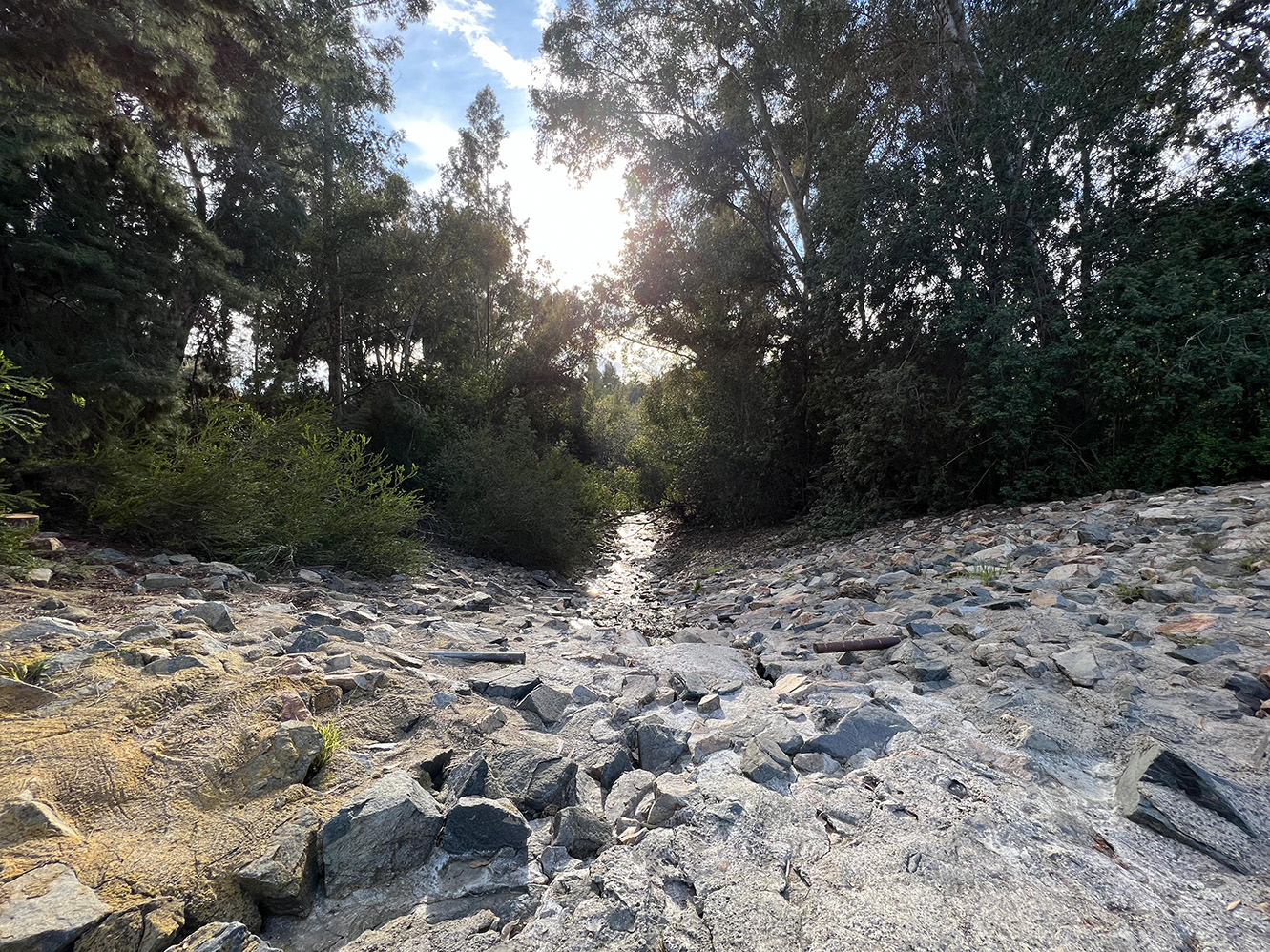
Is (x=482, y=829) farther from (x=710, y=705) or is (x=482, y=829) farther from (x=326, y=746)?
(x=710, y=705)

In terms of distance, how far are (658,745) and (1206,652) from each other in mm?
2411

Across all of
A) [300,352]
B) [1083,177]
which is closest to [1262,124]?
[1083,177]

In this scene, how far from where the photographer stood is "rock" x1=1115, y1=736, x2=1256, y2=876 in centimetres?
141

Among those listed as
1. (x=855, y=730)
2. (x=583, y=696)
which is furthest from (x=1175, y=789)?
(x=583, y=696)

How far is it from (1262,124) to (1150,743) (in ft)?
30.2

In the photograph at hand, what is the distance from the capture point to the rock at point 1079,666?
232 centimetres

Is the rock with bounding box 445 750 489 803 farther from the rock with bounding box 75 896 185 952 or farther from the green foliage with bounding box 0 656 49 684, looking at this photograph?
the green foliage with bounding box 0 656 49 684

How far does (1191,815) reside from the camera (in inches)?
58.1

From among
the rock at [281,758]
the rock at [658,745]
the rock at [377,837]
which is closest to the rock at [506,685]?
the rock at [658,745]

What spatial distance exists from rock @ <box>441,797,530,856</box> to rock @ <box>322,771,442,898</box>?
5cm

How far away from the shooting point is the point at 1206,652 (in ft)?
7.90

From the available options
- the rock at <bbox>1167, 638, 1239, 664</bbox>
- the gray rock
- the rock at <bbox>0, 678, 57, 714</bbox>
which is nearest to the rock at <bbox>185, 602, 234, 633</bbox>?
the gray rock

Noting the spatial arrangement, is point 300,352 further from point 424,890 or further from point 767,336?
point 424,890

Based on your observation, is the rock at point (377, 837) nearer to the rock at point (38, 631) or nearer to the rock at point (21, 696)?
the rock at point (21, 696)
